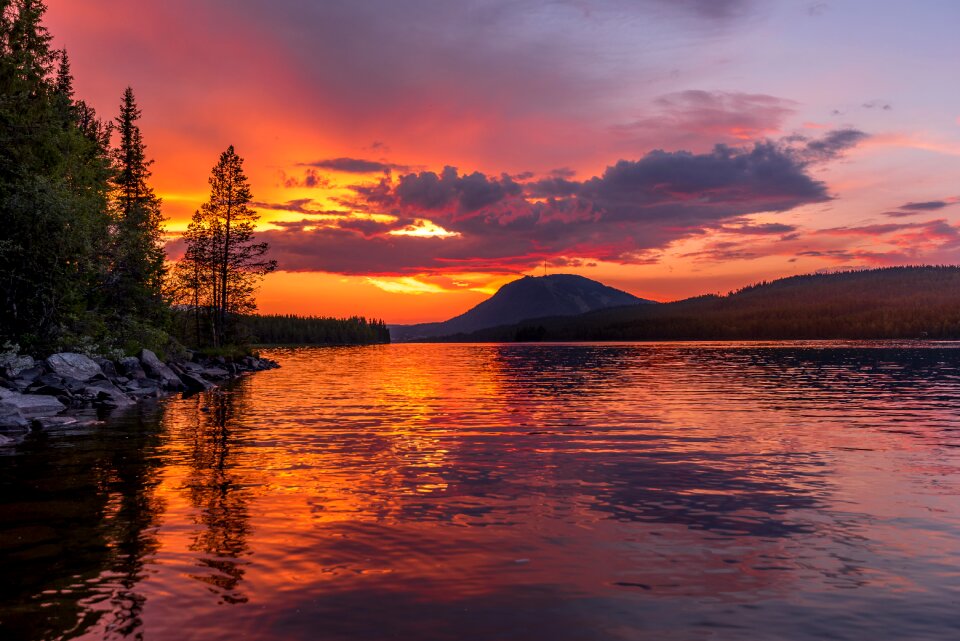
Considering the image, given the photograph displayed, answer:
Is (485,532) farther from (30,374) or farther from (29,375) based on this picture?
(30,374)

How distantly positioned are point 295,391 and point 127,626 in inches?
1600

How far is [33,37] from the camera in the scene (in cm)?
4878

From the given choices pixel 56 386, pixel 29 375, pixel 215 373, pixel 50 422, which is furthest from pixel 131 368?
pixel 50 422

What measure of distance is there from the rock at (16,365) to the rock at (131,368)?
7782 millimetres

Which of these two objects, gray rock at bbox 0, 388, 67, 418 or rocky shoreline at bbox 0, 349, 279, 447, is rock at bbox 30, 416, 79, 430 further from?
gray rock at bbox 0, 388, 67, 418

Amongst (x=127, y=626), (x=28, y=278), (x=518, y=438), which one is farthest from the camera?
(x=28, y=278)

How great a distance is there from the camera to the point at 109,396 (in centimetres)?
3769

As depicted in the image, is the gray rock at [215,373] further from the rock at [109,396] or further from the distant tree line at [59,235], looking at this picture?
the rock at [109,396]

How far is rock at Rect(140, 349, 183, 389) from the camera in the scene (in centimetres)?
4862

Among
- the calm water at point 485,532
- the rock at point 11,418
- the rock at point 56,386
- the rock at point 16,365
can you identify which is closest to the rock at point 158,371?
the rock at point 56,386

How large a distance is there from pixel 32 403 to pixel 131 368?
50.9 feet

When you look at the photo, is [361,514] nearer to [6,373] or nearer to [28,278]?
[6,373]

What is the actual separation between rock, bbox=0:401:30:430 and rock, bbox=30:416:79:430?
0.35m

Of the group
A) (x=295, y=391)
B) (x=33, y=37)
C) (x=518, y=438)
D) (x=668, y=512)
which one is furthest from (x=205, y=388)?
(x=668, y=512)
